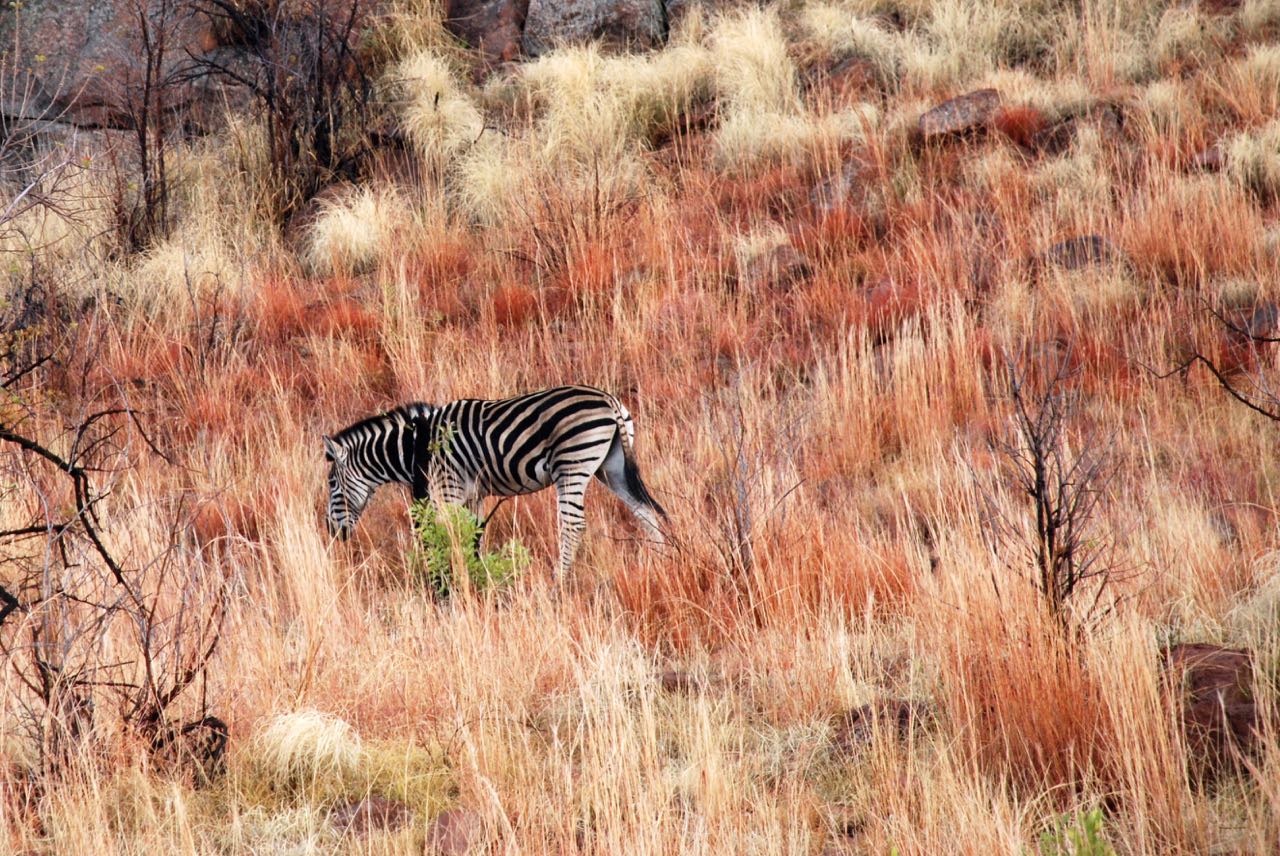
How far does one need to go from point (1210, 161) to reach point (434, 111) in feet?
25.1

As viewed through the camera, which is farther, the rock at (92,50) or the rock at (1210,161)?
the rock at (92,50)

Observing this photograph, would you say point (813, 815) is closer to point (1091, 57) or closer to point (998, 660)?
point (998, 660)

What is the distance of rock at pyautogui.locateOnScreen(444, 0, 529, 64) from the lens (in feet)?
49.2

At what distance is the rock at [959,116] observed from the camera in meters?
11.3

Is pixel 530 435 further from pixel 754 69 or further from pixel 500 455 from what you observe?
pixel 754 69

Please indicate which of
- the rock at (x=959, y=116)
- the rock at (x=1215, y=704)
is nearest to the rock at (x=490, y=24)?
the rock at (x=959, y=116)

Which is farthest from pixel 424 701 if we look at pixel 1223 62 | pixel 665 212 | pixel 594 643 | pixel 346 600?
pixel 1223 62

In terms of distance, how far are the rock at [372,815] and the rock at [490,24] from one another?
40.1 ft

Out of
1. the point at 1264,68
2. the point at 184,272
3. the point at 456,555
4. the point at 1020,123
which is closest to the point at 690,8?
the point at 1020,123

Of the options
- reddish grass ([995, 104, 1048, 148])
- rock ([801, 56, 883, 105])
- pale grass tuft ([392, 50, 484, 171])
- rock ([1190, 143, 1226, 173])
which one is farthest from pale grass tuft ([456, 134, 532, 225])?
rock ([1190, 143, 1226, 173])

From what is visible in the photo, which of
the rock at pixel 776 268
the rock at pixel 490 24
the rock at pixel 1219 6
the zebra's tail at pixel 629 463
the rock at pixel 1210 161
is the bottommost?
the zebra's tail at pixel 629 463

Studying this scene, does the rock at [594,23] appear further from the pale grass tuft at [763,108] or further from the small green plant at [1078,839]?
the small green plant at [1078,839]

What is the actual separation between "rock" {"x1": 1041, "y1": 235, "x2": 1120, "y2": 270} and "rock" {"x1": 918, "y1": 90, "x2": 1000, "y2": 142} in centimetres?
244

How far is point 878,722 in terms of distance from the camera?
4078 millimetres
